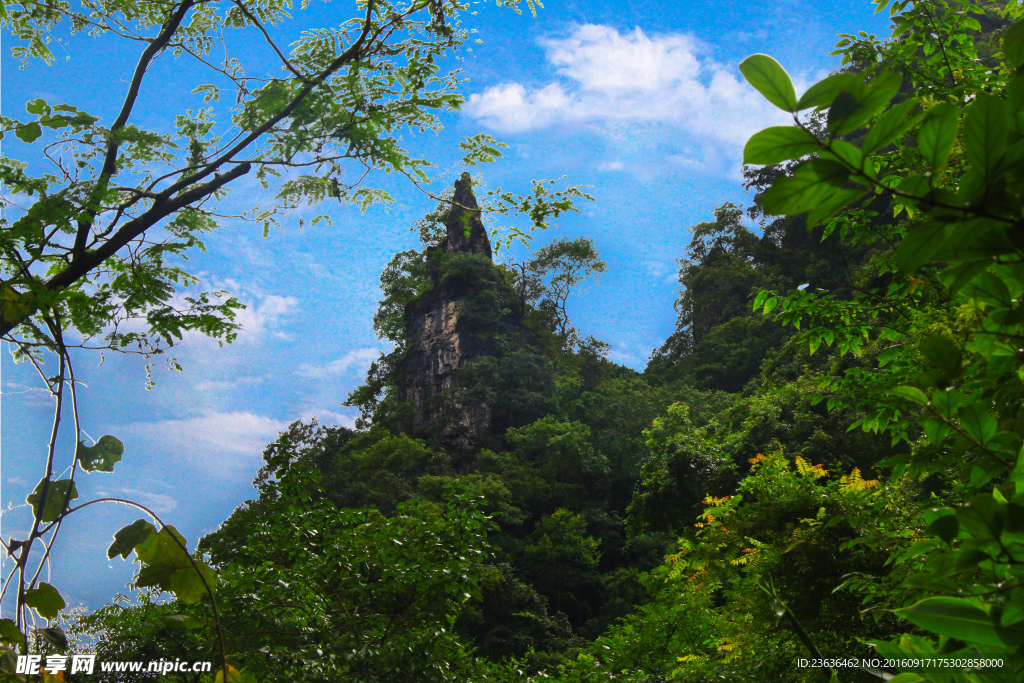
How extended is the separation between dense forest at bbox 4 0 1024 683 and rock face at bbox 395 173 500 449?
7.43ft

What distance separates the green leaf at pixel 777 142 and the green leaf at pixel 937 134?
74mm

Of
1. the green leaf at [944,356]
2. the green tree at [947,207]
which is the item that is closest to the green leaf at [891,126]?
the green tree at [947,207]

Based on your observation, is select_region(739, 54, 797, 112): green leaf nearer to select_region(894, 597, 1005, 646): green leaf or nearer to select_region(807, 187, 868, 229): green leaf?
select_region(807, 187, 868, 229): green leaf

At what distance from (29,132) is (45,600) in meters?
1.23

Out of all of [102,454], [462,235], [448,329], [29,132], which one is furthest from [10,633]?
[462,235]

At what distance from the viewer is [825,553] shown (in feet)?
13.1

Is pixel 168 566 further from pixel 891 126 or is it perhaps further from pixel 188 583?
pixel 891 126

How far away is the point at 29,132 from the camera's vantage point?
134 cm

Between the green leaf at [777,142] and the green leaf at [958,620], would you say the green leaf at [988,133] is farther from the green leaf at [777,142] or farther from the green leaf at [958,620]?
the green leaf at [958,620]

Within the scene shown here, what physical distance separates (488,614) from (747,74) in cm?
1204

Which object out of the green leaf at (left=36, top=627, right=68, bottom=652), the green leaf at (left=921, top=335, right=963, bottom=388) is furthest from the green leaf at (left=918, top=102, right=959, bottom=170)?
the green leaf at (left=36, top=627, right=68, bottom=652)

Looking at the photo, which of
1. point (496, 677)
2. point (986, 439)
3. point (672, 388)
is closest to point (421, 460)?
point (672, 388)

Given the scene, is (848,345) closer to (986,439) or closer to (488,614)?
(986,439)

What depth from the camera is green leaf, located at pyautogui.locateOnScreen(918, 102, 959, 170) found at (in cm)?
35
